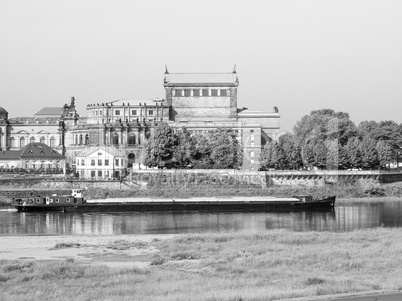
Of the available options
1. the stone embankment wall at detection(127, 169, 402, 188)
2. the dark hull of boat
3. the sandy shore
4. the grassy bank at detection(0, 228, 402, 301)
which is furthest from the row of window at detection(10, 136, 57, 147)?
the grassy bank at detection(0, 228, 402, 301)

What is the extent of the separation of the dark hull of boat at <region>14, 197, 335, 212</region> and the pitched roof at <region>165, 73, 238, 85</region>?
167 feet

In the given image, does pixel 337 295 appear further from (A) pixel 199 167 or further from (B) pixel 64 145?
(B) pixel 64 145

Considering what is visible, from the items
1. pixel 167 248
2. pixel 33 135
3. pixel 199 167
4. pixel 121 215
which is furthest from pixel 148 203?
pixel 33 135

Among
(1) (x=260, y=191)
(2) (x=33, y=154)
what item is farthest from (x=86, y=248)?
(2) (x=33, y=154)

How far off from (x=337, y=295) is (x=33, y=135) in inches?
4521

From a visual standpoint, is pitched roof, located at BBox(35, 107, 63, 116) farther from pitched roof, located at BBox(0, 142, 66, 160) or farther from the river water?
the river water

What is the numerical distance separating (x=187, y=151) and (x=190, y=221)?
1600 inches

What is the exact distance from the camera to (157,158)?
372 feet

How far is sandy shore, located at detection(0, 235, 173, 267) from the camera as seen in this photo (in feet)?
146

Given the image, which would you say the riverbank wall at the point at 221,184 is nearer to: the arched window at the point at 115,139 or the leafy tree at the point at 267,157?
the leafy tree at the point at 267,157

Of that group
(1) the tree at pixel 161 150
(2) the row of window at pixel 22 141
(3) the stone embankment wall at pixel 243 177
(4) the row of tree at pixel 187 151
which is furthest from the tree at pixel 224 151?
(2) the row of window at pixel 22 141

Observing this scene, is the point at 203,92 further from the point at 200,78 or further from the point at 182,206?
the point at 182,206

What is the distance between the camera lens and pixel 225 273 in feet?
125

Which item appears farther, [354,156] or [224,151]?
[354,156]
